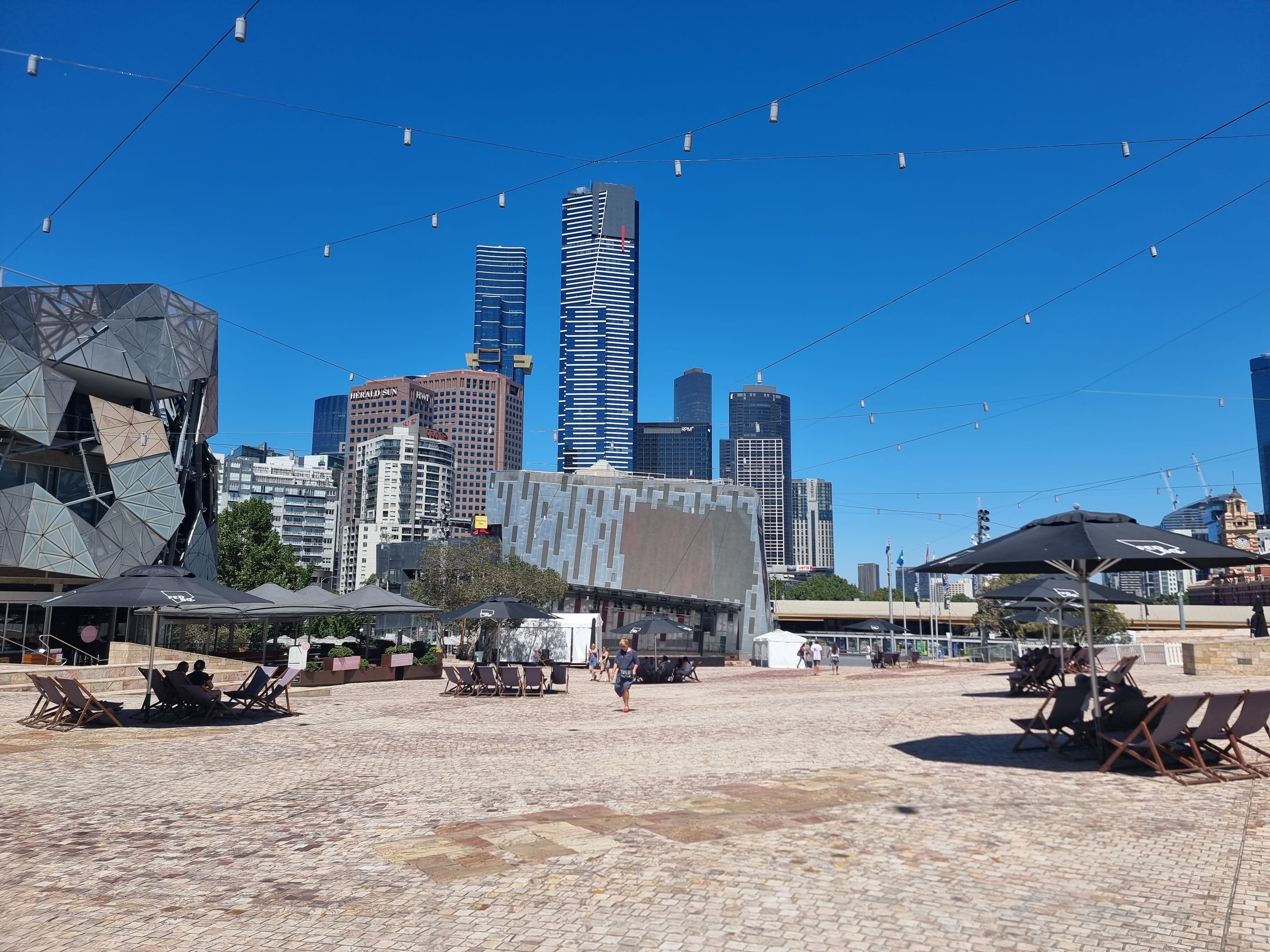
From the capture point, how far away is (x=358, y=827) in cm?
641

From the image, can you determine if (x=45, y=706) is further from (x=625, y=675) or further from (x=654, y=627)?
(x=654, y=627)

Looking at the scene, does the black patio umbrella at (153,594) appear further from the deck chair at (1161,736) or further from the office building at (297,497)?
the office building at (297,497)

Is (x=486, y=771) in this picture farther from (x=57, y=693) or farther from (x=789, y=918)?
(x=57, y=693)

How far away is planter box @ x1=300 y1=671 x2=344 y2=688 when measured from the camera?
70.4 feet

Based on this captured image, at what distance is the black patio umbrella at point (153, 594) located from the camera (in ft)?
40.7

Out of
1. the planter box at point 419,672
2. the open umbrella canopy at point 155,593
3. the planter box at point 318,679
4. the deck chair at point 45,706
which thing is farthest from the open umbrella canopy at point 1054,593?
the planter box at point 318,679

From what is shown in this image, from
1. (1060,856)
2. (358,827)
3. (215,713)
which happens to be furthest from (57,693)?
(1060,856)

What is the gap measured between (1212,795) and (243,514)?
204ft

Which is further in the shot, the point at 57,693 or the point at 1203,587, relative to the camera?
the point at 1203,587

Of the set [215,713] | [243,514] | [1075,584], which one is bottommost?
[215,713]

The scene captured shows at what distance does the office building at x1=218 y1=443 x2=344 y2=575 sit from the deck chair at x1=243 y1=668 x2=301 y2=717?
549ft

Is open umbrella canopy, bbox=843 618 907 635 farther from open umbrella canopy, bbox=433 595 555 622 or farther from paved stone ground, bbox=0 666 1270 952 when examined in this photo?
paved stone ground, bbox=0 666 1270 952

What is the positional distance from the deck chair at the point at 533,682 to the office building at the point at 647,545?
3529 cm

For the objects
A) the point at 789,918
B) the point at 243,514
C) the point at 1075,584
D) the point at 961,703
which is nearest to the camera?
the point at 789,918
